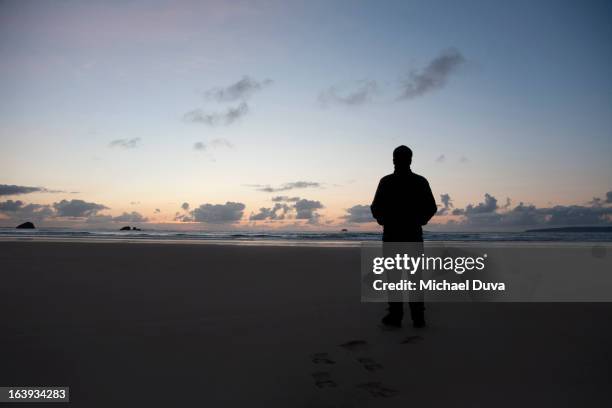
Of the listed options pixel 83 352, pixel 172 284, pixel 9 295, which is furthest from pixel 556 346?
pixel 9 295

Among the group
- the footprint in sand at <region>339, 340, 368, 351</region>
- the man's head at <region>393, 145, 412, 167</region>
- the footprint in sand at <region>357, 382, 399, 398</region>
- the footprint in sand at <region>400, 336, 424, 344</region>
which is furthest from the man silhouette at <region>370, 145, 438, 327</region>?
the footprint in sand at <region>357, 382, 399, 398</region>

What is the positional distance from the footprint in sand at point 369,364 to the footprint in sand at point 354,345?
0.84ft

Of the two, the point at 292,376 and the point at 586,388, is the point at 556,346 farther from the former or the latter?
the point at 292,376

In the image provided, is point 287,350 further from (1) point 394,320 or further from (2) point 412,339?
(1) point 394,320

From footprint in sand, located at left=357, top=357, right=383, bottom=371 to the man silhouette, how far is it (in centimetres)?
116

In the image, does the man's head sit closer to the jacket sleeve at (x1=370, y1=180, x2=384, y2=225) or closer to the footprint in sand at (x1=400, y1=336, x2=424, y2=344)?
the jacket sleeve at (x1=370, y1=180, x2=384, y2=225)

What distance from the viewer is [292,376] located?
302 centimetres

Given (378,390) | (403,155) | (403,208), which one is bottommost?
(378,390)

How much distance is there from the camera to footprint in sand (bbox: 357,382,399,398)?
2737 mm

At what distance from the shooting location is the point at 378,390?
2.80 meters

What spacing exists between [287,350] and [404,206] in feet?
6.78

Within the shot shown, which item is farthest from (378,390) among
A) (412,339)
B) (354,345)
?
(412,339)

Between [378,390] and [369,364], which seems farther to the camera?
[369,364]

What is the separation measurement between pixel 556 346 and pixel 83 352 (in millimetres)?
4426
